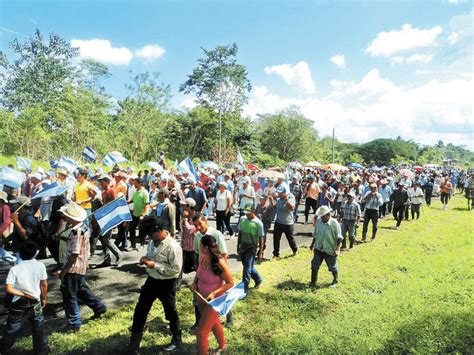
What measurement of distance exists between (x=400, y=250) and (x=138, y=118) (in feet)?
110

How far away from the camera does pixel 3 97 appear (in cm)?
4209

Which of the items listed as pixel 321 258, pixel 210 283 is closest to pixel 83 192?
pixel 210 283

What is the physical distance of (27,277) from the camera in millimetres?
4145

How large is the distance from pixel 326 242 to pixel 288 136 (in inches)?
1922

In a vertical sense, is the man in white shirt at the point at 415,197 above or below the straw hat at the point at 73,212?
below

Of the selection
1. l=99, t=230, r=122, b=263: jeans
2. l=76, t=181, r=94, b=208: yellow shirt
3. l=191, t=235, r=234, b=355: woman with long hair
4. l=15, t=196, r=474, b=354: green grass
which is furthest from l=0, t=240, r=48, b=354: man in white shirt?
l=76, t=181, r=94, b=208: yellow shirt

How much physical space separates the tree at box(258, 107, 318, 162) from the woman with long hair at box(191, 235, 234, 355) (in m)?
49.9

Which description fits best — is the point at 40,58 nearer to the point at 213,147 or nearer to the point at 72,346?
the point at 213,147

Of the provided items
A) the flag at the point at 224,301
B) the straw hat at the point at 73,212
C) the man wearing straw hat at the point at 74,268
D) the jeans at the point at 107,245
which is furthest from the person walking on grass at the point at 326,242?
the straw hat at the point at 73,212

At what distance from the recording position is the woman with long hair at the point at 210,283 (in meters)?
4.08

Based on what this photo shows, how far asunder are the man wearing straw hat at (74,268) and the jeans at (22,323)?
56 centimetres

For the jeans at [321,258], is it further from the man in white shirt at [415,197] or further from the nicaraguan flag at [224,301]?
the man in white shirt at [415,197]

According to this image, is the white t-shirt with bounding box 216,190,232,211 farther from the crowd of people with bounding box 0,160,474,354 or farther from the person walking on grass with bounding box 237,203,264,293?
the person walking on grass with bounding box 237,203,264,293

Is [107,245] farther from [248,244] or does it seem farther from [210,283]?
[210,283]
